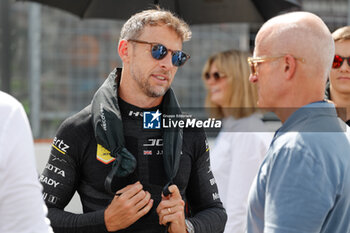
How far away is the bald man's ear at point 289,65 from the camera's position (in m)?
1.76

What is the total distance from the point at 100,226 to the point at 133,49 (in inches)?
33.6

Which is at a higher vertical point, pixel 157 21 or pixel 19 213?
pixel 157 21

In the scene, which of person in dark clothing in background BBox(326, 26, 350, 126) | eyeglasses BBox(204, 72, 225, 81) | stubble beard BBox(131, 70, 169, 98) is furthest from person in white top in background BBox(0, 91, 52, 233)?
eyeglasses BBox(204, 72, 225, 81)

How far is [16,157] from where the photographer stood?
132 centimetres

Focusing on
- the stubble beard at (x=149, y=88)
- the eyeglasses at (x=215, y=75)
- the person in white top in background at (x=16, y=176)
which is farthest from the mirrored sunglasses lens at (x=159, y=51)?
the person in white top in background at (x=16, y=176)

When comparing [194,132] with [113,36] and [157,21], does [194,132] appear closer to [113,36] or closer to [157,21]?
[157,21]

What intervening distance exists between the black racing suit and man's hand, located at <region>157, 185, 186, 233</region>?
71 millimetres

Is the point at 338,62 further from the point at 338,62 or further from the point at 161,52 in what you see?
the point at 161,52

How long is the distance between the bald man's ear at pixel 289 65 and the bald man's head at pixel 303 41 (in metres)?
0.02

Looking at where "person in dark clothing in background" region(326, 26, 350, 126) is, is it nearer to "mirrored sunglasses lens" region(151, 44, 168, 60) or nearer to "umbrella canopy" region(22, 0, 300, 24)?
"umbrella canopy" region(22, 0, 300, 24)

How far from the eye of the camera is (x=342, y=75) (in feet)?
10.0

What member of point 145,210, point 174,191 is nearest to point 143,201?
point 145,210

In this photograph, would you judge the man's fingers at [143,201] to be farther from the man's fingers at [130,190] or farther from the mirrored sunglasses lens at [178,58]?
the mirrored sunglasses lens at [178,58]

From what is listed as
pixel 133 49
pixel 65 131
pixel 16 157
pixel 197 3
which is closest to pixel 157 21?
pixel 133 49
